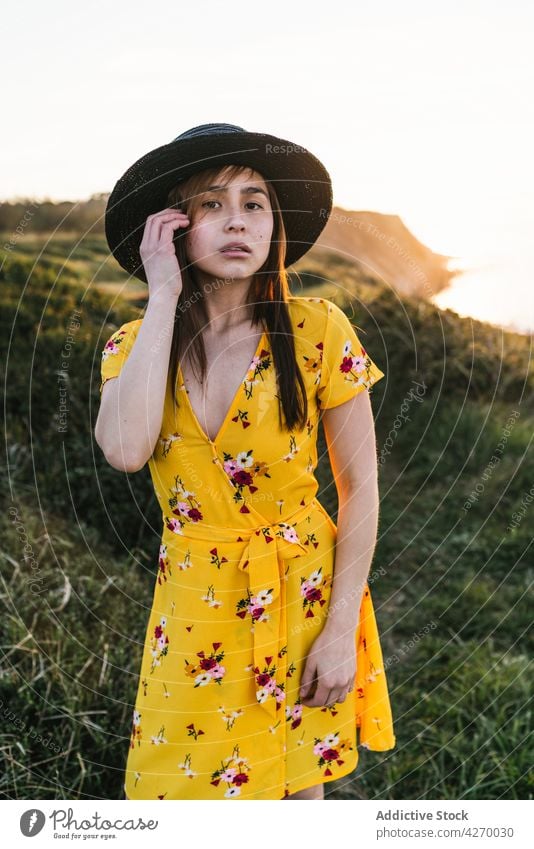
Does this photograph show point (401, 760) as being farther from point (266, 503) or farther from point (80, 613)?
point (266, 503)

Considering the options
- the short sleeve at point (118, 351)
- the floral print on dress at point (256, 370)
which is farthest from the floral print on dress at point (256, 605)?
the short sleeve at point (118, 351)

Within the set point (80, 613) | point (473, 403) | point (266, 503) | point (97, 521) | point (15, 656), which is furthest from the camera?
point (473, 403)

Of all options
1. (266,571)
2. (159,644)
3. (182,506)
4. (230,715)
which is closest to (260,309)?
(182,506)

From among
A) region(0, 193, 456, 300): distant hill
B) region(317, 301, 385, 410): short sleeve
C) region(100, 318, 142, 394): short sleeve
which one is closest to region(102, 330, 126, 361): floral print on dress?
region(100, 318, 142, 394): short sleeve

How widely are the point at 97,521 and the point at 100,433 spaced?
2124 mm

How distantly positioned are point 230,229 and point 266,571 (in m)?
0.71

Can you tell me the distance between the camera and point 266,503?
1.67m

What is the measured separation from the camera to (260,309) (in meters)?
1.68

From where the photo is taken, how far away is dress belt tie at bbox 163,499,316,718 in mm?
1629

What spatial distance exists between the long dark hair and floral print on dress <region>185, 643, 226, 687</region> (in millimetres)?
521

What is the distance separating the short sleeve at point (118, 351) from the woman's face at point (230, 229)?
20cm

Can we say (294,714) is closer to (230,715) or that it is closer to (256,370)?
(230,715)

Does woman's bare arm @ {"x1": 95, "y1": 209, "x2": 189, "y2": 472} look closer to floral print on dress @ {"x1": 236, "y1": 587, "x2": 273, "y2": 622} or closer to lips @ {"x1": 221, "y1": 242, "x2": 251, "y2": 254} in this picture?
lips @ {"x1": 221, "y1": 242, "x2": 251, "y2": 254}
